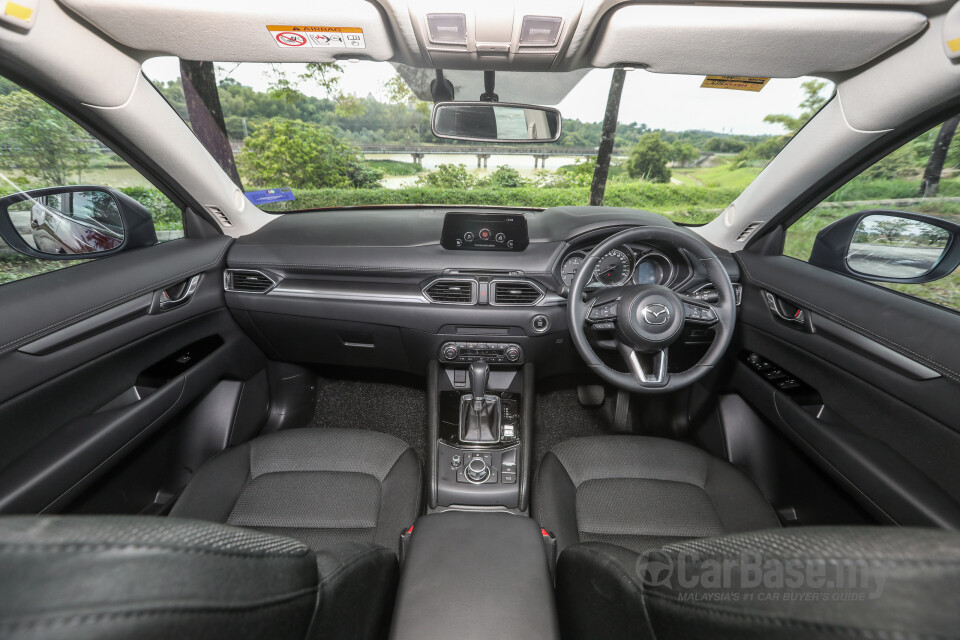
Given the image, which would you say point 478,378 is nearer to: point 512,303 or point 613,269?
point 512,303

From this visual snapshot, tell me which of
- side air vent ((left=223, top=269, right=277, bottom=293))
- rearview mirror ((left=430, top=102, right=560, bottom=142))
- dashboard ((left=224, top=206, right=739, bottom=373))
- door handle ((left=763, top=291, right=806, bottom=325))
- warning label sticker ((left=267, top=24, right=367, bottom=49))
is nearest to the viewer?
warning label sticker ((left=267, top=24, right=367, bottom=49))

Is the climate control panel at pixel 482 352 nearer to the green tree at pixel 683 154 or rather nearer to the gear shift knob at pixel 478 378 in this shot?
the gear shift knob at pixel 478 378

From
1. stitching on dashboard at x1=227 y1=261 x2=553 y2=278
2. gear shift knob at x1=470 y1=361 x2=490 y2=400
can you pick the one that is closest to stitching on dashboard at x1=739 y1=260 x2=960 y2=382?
stitching on dashboard at x1=227 y1=261 x2=553 y2=278

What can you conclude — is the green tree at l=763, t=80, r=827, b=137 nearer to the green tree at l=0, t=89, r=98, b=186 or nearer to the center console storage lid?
Answer: the center console storage lid

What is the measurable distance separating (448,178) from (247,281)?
4.20 feet

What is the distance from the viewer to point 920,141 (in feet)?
5.33

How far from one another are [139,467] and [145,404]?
1.13 ft

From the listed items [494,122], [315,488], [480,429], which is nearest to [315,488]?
[315,488]

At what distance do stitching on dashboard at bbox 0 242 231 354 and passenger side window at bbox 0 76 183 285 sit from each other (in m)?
0.26

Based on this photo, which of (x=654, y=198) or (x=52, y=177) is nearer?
(x=52, y=177)

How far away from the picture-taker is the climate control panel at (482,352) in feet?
7.53

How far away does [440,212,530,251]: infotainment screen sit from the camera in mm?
2123

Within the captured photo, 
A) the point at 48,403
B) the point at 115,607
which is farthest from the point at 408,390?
the point at 115,607

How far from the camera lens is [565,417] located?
3.01m
